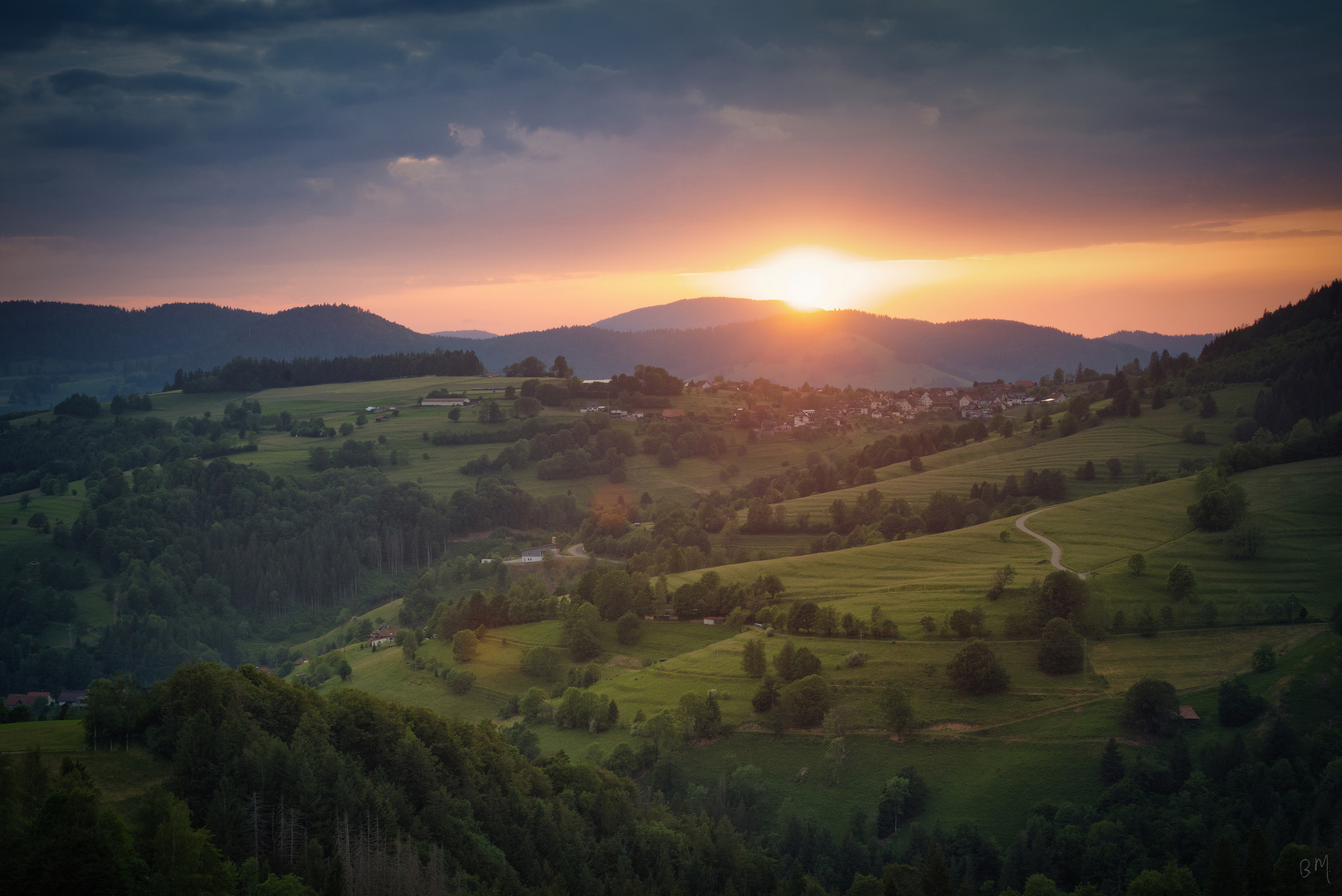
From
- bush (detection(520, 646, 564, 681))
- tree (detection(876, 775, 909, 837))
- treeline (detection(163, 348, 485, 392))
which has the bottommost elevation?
tree (detection(876, 775, 909, 837))

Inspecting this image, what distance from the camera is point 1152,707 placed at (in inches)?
1705

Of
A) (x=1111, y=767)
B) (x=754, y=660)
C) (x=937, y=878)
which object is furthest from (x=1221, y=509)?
(x=937, y=878)

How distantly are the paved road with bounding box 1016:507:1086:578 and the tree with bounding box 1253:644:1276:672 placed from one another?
39.7 feet

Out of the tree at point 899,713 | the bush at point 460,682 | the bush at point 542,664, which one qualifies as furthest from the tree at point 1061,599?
the bush at point 460,682

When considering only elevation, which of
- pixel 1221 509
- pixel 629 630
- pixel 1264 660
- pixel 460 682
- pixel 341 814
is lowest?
pixel 460 682

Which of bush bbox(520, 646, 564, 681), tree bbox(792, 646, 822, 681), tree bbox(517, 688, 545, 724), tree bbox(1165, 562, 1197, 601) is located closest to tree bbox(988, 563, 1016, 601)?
tree bbox(1165, 562, 1197, 601)

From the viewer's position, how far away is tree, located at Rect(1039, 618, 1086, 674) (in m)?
49.2

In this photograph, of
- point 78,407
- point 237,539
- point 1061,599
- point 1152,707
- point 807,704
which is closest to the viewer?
point 1152,707

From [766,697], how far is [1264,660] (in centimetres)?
2814

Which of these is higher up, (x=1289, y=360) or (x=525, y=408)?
(x=1289, y=360)

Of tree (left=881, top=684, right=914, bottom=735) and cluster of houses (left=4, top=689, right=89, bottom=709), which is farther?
cluster of houses (left=4, top=689, right=89, bottom=709)

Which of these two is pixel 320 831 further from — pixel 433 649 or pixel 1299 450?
pixel 1299 450

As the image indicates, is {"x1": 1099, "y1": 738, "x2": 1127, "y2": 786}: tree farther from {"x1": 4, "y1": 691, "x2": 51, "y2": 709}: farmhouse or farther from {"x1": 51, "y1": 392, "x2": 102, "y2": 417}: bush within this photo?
{"x1": 51, "y1": 392, "x2": 102, "y2": 417}: bush

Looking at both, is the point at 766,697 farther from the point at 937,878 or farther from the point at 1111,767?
the point at 937,878
